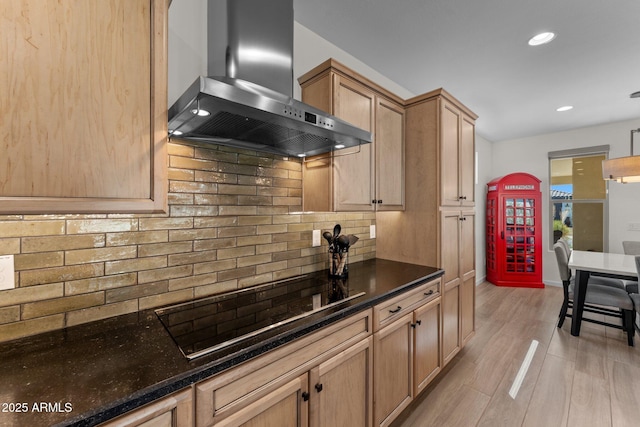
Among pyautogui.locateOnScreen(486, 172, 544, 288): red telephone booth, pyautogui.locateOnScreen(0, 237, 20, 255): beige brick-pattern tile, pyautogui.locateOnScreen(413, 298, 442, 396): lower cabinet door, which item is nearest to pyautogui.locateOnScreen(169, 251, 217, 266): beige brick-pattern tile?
pyautogui.locateOnScreen(0, 237, 20, 255): beige brick-pattern tile

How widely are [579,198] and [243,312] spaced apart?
6126mm

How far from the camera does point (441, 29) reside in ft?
6.97

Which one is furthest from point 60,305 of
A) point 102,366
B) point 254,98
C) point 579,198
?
point 579,198

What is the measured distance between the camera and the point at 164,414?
2.63ft

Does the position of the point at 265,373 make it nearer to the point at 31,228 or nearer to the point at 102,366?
the point at 102,366

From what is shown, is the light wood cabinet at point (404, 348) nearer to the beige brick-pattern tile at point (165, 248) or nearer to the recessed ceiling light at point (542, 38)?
the beige brick-pattern tile at point (165, 248)

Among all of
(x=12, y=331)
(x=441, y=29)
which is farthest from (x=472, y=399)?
(x=441, y=29)

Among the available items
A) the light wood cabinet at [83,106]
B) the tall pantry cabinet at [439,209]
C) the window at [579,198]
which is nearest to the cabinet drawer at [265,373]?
the light wood cabinet at [83,106]

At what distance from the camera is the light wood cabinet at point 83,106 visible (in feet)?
2.56

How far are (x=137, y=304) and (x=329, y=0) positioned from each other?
2.13 m

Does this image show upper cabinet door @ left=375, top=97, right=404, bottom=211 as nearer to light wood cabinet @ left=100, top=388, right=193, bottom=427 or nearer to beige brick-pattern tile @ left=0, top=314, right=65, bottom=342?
light wood cabinet @ left=100, top=388, right=193, bottom=427

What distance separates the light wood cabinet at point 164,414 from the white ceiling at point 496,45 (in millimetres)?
2242

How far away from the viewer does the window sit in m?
4.65

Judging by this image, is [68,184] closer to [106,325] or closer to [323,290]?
[106,325]
